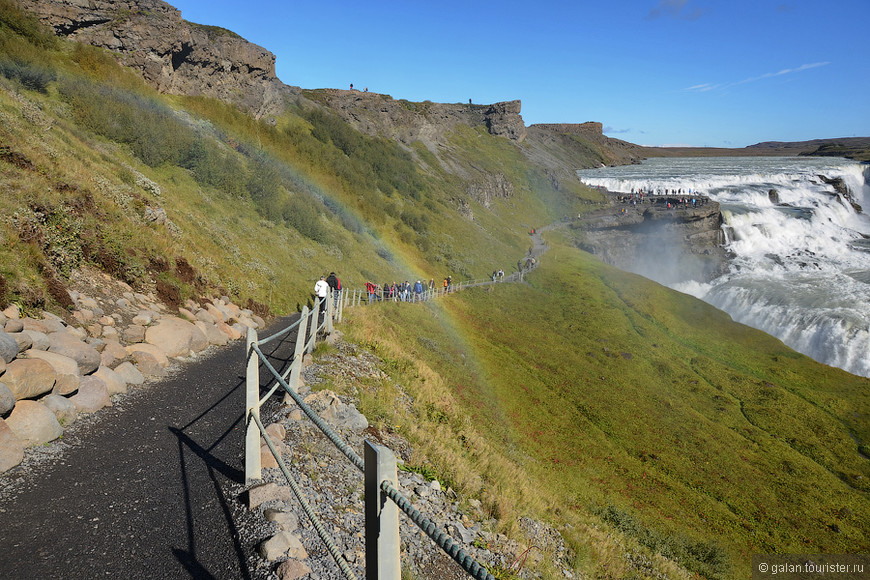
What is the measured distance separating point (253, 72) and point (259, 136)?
8546 mm

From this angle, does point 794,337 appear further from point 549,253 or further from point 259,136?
point 259,136

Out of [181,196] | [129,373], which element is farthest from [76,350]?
[181,196]

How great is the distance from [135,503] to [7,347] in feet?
10.7

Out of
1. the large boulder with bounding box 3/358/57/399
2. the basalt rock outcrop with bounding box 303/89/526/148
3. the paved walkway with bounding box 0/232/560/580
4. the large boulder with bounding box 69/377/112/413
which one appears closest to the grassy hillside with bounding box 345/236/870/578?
the paved walkway with bounding box 0/232/560/580

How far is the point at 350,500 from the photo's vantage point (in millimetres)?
6348

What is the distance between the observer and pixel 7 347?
657 centimetres

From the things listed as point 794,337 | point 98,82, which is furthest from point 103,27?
point 794,337

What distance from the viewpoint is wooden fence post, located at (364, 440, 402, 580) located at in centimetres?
267

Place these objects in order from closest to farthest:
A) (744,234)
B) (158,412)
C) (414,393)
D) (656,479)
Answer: (158,412)
(414,393)
(656,479)
(744,234)

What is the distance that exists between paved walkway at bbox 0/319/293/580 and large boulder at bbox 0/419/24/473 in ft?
0.50

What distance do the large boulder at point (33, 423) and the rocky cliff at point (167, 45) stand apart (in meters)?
32.0

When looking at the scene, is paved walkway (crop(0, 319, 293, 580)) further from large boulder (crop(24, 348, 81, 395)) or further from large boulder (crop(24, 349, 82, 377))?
large boulder (crop(24, 349, 82, 377))

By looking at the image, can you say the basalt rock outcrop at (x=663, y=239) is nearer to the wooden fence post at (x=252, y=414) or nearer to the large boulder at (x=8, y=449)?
the wooden fence post at (x=252, y=414)

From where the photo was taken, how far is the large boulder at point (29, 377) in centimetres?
634
